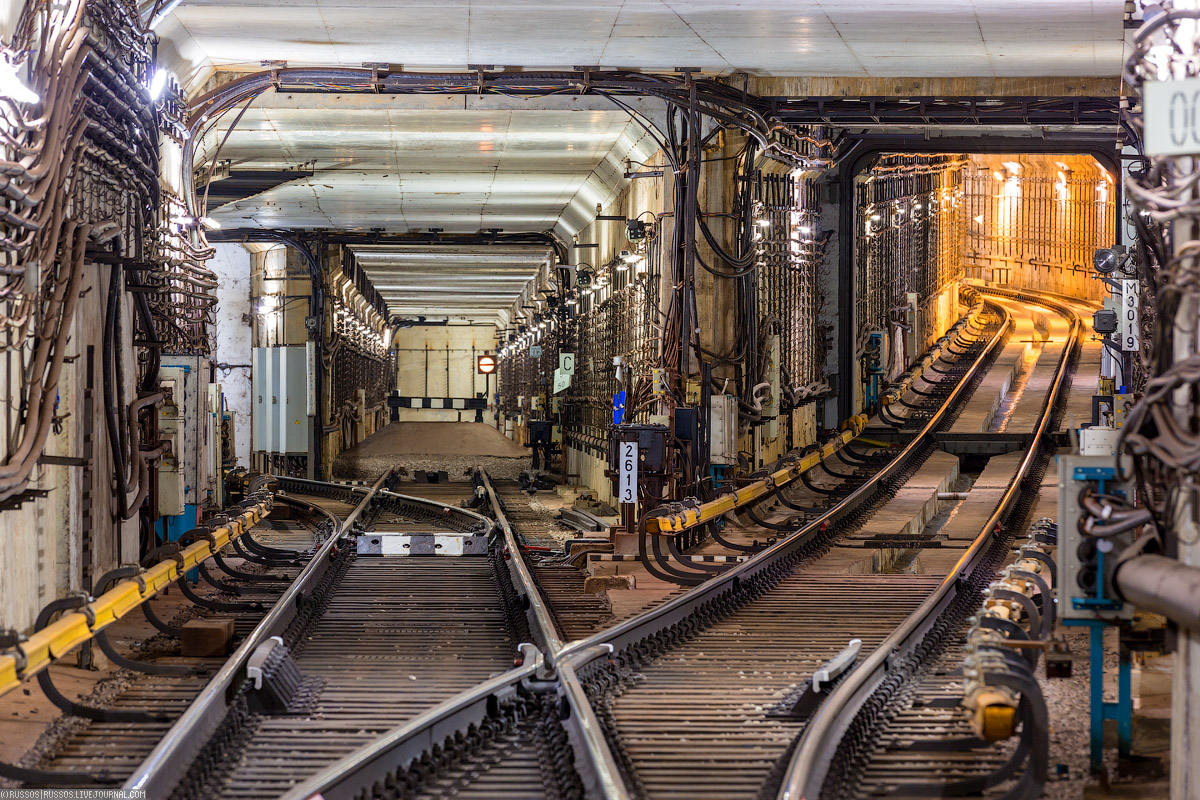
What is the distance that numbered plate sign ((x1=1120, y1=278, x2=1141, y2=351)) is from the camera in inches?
547

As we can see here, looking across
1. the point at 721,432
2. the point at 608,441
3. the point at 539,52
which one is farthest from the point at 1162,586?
the point at 608,441

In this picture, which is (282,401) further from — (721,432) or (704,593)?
(704,593)

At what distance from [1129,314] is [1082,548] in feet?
29.9

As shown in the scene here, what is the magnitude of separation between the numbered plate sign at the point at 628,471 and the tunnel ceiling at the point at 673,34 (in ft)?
13.9

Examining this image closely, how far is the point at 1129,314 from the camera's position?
14.3 meters

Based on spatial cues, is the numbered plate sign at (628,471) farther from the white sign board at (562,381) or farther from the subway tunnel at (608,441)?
the white sign board at (562,381)

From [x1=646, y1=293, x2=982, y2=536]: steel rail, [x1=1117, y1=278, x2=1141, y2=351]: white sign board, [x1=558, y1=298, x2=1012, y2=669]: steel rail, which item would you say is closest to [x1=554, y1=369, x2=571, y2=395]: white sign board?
[x1=646, y1=293, x2=982, y2=536]: steel rail

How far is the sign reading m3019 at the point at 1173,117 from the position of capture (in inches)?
193

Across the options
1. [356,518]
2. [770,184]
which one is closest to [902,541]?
[770,184]

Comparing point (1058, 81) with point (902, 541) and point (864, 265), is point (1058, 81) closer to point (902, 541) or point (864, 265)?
point (902, 541)

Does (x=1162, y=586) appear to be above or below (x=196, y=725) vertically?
above

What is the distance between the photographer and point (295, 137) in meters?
20.4

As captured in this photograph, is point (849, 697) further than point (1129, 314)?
No

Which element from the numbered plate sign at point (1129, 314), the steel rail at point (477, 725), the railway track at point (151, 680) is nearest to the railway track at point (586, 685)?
the steel rail at point (477, 725)
